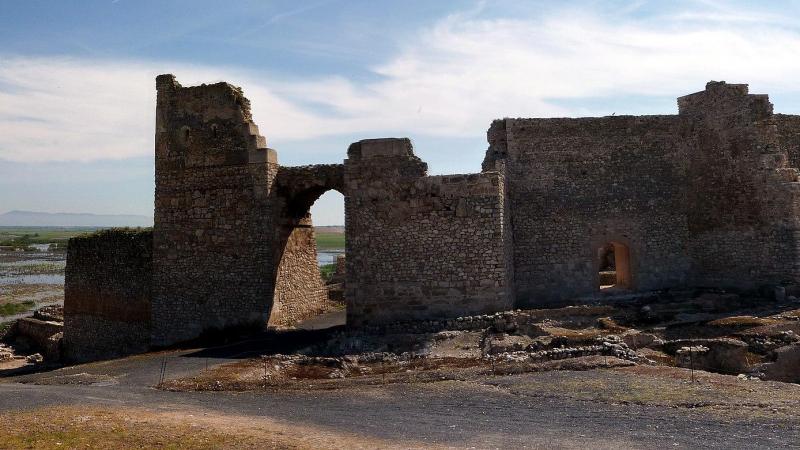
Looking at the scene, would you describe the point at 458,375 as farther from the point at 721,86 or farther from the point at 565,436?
the point at 721,86

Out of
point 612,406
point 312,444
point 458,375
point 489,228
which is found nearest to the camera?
point 312,444

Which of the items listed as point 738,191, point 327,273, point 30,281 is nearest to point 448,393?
point 738,191

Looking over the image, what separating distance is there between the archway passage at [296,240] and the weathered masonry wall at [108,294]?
538cm

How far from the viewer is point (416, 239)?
715 inches

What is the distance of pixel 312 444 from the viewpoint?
837 centimetres

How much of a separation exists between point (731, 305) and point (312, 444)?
15159 mm

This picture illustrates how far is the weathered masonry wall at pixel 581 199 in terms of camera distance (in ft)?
68.5

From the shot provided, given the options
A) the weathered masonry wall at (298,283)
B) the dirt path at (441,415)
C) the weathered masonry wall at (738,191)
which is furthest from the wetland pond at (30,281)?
the weathered masonry wall at (738,191)

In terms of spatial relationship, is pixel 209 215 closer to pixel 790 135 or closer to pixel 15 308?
pixel 790 135

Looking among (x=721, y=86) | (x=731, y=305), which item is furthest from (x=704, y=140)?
(x=731, y=305)

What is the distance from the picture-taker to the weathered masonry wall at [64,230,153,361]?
2314cm

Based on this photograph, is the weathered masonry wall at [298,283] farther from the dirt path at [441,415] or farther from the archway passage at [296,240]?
the dirt path at [441,415]

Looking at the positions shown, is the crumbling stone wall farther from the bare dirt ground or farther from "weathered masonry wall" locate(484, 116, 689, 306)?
the bare dirt ground

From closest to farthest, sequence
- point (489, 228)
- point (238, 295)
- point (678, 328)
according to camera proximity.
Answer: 1. point (678, 328)
2. point (489, 228)
3. point (238, 295)
